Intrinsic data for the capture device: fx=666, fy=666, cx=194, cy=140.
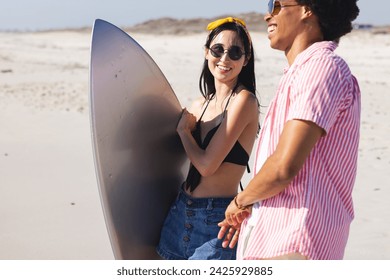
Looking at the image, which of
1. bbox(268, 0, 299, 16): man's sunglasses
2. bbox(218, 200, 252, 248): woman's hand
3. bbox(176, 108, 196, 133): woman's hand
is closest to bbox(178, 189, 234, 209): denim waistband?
bbox(218, 200, 252, 248): woman's hand

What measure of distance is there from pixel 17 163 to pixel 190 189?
4544 millimetres

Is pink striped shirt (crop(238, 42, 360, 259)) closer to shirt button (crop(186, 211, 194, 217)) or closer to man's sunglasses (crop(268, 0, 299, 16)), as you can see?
man's sunglasses (crop(268, 0, 299, 16))

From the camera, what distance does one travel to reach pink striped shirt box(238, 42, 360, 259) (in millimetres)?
1717

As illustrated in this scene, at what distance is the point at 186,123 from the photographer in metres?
2.55

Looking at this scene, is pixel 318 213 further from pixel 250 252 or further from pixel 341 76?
pixel 341 76

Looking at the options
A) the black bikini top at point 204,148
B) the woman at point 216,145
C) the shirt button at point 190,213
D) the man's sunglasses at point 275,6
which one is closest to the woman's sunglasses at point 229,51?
the woman at point 216,145

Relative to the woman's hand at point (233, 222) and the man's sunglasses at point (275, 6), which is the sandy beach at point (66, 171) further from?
the man's sunglasses at point (275, 6)

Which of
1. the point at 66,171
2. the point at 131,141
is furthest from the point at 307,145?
the point at 66,171

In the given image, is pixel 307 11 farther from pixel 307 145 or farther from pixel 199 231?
pixel 199 231

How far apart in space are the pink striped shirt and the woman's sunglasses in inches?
26.1

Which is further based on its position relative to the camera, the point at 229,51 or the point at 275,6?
the point at 229,51

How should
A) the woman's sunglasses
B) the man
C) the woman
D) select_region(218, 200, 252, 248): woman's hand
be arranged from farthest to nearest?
the woman's sunglasses
the woman
select_region(218, 200, 252, 248): woman's hand
the man

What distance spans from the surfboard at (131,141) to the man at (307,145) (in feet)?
2.60

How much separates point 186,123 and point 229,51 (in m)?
0.32
